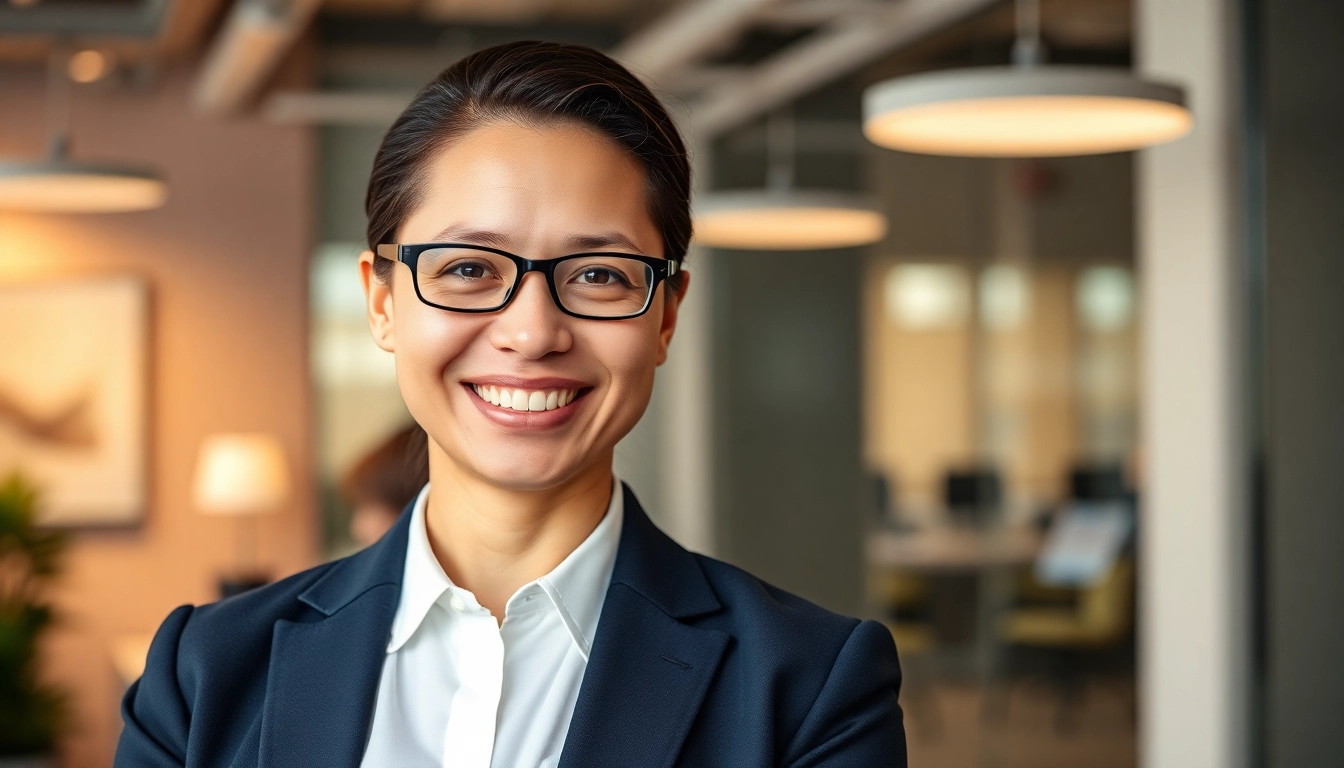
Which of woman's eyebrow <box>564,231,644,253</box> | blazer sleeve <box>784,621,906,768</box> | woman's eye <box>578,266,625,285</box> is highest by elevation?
woman's eyebrow <box>564,231,644,253</box>

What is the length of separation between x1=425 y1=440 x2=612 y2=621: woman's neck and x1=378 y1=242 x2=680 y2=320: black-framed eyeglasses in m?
0.16

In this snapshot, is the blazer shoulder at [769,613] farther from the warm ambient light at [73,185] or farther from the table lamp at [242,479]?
the table lamp at [242,479]

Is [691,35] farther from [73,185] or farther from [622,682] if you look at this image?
[622,682]

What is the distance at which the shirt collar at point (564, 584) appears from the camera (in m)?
1.33

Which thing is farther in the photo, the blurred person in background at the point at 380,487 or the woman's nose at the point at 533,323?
the blurred person in background at the point at 380,487

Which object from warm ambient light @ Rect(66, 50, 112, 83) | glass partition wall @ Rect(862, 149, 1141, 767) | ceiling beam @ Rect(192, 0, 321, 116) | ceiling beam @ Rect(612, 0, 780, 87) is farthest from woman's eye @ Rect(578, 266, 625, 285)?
warm ambient light @ Rect(66, 50, 112, 83)

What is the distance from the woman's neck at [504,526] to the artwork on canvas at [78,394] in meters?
7.10

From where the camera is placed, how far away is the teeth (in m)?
1.25

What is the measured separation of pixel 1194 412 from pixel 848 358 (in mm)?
2764

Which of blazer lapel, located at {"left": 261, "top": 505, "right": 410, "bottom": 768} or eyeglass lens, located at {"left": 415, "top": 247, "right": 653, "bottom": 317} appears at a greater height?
eyeglass lens, located at {"left": 415, "top": 247, "right": 653, "bottom": 317}

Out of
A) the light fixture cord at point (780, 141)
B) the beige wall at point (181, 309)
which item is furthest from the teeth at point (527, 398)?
the beige wall at point (181, 309)

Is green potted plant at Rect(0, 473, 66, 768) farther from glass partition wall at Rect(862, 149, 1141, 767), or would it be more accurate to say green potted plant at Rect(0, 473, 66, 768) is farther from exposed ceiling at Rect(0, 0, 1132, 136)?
glass partition wall at Rect(862, 149, 1141, 767)

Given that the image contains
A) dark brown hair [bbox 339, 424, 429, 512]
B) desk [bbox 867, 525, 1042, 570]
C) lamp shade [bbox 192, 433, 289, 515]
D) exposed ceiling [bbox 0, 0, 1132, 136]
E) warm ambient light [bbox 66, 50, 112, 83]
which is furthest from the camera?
warm ambient light [bbox 66, 50, 112, 83]

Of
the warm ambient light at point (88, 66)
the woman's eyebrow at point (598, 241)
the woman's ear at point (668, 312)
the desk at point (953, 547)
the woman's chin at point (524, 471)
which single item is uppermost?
the warm ambient light at point (88, 66)
